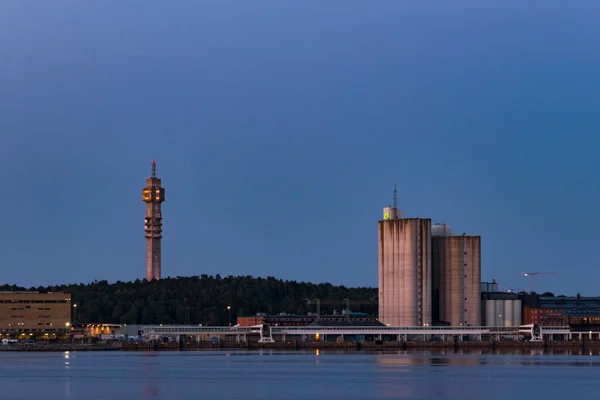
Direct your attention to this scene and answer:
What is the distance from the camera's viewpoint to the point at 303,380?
147750mm

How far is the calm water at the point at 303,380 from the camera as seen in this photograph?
127125 mm

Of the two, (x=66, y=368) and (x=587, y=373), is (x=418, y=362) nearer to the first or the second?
(x=587, y=373)

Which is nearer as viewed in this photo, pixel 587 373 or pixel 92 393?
pixel 92 393

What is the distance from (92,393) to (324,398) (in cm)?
2296

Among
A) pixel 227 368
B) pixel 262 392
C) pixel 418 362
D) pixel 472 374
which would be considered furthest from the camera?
pixel 418 362

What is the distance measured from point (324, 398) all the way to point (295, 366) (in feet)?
203

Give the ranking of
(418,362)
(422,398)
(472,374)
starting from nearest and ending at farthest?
(422,398) < (472,374) < (418,362)

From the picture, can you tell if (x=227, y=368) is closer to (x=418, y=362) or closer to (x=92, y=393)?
(x=418, y=362)

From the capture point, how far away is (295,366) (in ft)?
601

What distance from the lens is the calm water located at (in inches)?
5005

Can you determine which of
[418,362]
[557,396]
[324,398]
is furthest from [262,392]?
[418,362]

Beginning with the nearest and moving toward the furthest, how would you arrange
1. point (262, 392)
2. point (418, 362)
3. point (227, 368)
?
point (262, 392) < point (227, 368) < point (418, 362)

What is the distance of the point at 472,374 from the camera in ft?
516

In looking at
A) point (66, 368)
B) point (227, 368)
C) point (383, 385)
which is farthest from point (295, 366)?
point (383, 385)
